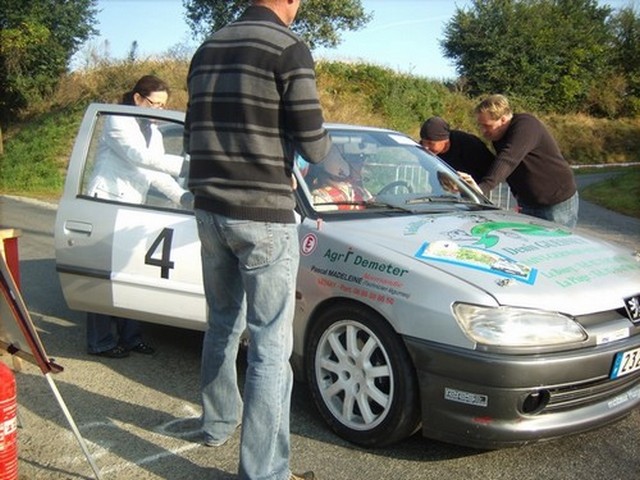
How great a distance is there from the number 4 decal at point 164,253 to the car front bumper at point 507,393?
1.64 metres

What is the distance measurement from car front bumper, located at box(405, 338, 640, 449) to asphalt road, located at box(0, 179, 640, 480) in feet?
0.87

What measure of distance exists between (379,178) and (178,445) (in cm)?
196

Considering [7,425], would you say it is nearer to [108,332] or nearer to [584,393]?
[108,332]

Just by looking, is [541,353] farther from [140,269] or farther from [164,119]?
[164,119]

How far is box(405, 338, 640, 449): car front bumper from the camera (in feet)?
9.45

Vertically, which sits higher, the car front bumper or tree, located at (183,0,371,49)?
tree, located at (183,0,371,49)

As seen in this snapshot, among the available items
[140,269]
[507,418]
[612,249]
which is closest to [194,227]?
[140,269]

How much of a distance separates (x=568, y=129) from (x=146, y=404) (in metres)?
A: 36.5

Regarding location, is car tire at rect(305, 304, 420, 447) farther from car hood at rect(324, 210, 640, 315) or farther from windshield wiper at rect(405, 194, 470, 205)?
windshield wiper at rect(405, 194, 470, 205)

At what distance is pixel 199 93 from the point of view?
270cm

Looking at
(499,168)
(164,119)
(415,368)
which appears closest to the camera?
(415,368)

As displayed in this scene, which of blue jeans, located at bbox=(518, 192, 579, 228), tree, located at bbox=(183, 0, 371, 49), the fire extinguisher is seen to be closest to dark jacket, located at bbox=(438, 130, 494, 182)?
blue jeans, located at bbox=(518, 192, 579, 228)

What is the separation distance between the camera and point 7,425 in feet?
8.61

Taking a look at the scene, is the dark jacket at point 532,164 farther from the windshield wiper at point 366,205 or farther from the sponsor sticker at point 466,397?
the sponsor sticker at point 466,397
